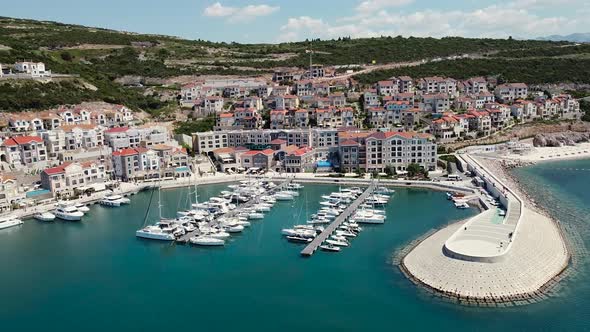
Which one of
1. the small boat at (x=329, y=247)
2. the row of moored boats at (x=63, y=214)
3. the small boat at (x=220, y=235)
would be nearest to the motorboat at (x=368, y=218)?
the small boat at (x=329, y=247)

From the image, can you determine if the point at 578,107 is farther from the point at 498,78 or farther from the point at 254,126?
the point at 254,126

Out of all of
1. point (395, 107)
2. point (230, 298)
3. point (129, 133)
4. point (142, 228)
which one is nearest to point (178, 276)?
point (230, 298)

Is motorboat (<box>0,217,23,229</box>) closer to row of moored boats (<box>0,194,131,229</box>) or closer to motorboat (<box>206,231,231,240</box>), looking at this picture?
row of moored boats (<box>0,194,131,229</box>)

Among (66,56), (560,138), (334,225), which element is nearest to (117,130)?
(334,225)

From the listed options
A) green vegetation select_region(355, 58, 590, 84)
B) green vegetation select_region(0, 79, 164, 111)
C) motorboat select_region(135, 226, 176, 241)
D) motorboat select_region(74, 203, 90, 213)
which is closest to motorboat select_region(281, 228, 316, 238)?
motorboat select_region(135, 226, 176, 241)

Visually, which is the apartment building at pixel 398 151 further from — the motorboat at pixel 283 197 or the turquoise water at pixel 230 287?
the turquoise water at pixel 230 287
